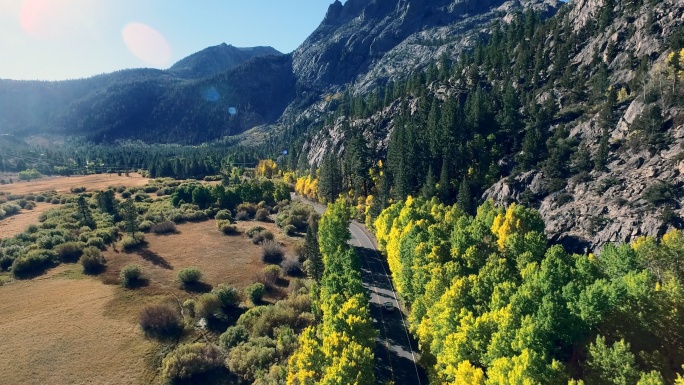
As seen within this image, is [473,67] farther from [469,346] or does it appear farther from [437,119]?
[469,346]

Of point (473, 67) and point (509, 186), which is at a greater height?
point (473, 67)

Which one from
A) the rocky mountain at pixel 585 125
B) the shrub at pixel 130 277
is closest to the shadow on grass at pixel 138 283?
the shrub at pixel 130 277

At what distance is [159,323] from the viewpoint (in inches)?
2382

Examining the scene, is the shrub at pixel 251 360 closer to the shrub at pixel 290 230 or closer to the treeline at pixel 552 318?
the treeline at pixel 552 318

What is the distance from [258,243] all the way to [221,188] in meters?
48.4

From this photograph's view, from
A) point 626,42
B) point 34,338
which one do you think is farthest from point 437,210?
point 626,42

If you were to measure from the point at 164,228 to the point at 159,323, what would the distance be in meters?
63.0

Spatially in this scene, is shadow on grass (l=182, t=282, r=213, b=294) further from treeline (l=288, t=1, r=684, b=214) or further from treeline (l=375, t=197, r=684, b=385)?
treeline (l=288, t=1, r=684, b=214)

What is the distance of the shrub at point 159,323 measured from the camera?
5991 cm

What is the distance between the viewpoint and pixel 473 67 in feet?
518

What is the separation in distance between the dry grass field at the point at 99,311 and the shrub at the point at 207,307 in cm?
872

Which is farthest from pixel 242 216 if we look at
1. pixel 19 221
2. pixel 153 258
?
pixel 19 221

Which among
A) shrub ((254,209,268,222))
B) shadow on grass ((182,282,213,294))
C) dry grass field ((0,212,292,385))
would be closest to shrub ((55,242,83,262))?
dry grass field ((0,212,292,385))

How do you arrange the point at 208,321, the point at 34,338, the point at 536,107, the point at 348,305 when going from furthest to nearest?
the point at 536,107, the point at 208,321, the point at 34,338, the point at 348,305
